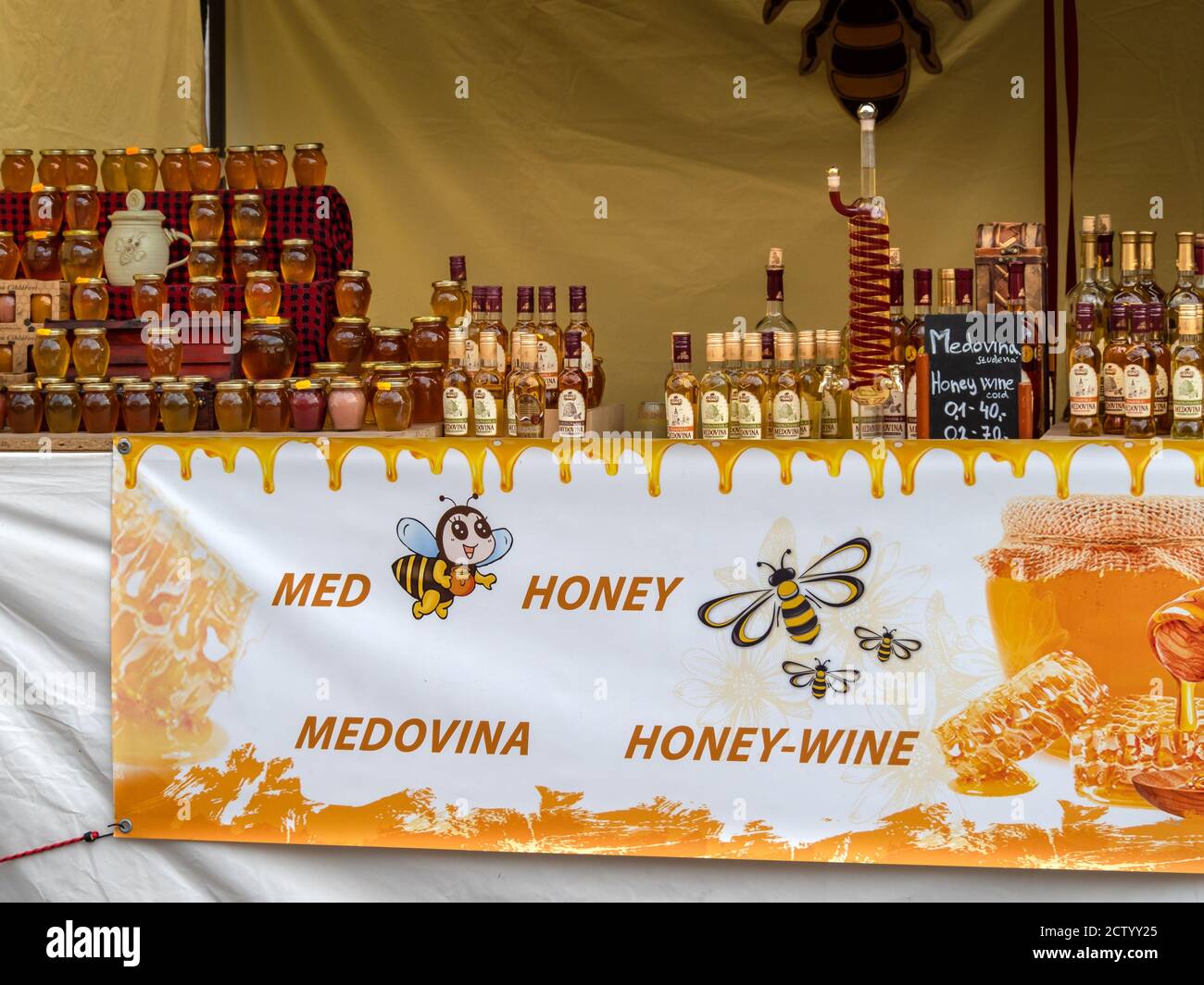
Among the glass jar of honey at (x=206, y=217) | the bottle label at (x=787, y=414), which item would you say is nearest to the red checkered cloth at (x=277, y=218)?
the glass jar of honey at (x=206, y=217)

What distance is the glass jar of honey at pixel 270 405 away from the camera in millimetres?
3014

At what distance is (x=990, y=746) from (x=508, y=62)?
8.93ft

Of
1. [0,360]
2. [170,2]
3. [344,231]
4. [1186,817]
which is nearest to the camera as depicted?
[1186,817]

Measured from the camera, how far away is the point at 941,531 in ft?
8.86

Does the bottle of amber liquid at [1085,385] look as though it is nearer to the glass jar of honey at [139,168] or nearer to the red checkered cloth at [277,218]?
the red checkered cloth at [277,218]

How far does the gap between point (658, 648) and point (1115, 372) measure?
1.04 meters

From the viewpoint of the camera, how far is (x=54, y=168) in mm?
3438

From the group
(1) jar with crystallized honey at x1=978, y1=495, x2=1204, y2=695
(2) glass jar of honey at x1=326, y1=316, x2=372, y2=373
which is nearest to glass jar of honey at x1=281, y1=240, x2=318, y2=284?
(2) glass jar of honey at x1=326, y1=316, x2=372, y2=373

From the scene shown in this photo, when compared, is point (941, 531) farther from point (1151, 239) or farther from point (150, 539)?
point (150, 539)

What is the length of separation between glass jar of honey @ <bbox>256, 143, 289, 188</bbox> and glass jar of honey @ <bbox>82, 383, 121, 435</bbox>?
2.16 feet

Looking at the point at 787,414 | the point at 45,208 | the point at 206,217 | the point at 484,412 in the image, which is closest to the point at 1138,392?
the point at 787,414

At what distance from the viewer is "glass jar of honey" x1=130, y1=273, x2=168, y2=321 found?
316 cm

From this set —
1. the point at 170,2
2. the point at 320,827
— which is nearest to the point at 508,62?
the point at 170,2

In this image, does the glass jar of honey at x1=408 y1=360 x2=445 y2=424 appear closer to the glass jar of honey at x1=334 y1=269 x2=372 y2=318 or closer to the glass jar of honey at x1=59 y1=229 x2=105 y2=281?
the glass jar of honey at x1=334 y1=269 x2=372 y2=318
